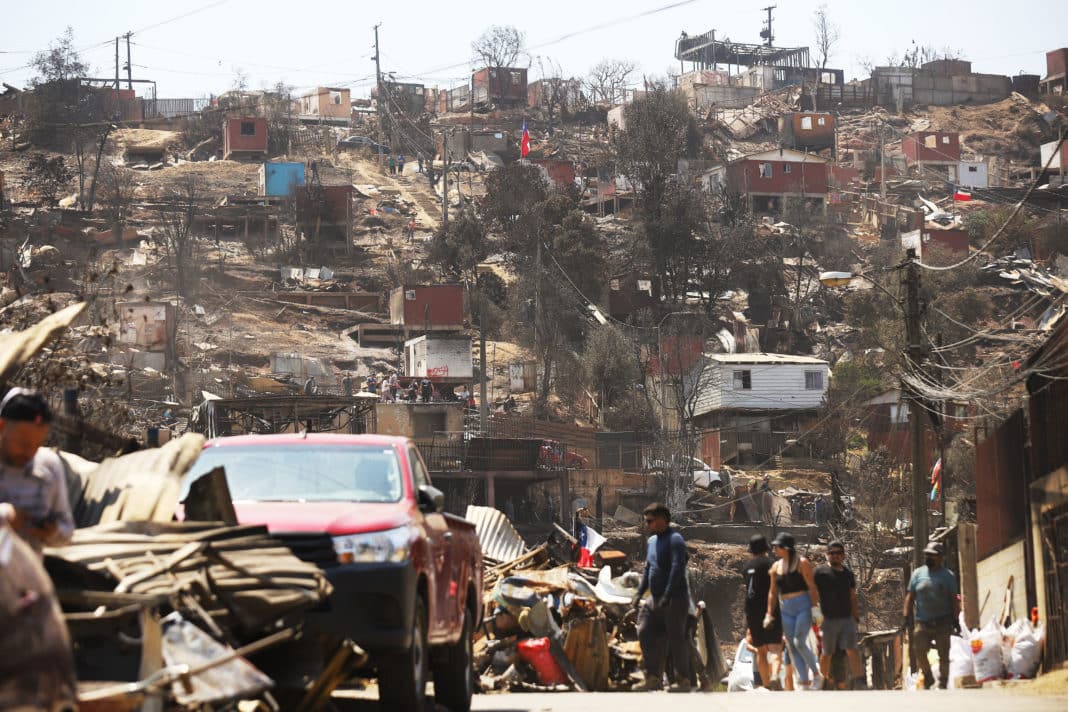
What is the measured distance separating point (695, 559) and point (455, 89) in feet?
307

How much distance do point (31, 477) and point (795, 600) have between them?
34.4ft

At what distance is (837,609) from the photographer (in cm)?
1694

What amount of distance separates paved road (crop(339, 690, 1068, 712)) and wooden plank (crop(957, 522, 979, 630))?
12963 mm

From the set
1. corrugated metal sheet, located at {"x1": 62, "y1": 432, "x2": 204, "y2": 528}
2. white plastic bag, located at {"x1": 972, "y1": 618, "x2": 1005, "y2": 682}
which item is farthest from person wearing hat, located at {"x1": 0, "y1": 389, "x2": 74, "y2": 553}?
white plastic bag, located at {"x1": 972, "y1": 618, "x2": 1005, "y2": 682}

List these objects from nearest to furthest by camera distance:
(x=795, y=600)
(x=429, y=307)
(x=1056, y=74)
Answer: (x=795, y=600) < (x=429, y=307) < (x=1056, y=74)

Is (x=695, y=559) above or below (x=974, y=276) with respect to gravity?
below

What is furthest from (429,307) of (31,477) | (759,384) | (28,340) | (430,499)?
(31,477)

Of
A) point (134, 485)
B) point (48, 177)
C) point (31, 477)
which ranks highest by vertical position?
point (48, 177)

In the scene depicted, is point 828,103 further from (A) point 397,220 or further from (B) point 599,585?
(B) point 599,585

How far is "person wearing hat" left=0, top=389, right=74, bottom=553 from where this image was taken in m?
7.02

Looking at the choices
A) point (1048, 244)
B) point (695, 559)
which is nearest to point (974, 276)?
point (1048, 244)

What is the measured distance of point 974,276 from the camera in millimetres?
96375

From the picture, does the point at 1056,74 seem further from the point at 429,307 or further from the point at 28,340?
the point at 28,340

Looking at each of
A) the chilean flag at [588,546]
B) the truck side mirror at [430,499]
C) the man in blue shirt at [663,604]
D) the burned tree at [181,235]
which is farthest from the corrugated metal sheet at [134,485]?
the burned tree at [181,235]
